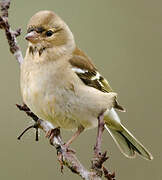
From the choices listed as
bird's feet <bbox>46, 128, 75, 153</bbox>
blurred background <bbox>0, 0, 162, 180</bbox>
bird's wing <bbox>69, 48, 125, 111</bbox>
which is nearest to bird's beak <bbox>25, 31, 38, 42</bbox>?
bird's wing <bbox>69, 48, 125, 111</bbox>

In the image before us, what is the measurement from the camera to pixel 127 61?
7.11 m

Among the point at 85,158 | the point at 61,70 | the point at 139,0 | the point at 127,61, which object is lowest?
the point at 85,158

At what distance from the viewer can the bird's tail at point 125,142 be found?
4.93 metres

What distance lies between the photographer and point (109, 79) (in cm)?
685

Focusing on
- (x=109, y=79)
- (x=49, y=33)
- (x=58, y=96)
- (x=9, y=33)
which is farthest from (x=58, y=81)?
(x=109, y=79)

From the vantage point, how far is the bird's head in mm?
4320

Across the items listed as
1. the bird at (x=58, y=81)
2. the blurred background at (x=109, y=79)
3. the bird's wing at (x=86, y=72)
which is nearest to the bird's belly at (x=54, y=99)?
the bird at (x=58, y=81)

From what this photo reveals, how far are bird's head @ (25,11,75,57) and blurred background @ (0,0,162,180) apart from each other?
131cm

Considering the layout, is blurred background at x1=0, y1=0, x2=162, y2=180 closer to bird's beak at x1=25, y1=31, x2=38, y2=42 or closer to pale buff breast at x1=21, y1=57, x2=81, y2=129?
pale buff breast at x1=21, y1=57, x2=81, y2=129

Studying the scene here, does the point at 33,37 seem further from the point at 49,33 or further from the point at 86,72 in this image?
the point at 86,72

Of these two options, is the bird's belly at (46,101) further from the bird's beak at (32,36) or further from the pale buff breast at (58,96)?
the bird's beak at (32,36)

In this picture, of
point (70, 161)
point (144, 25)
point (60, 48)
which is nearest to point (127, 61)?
point (144, 25)

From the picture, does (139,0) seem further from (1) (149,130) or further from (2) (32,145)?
(2) (32,145)

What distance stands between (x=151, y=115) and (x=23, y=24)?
1.81m
